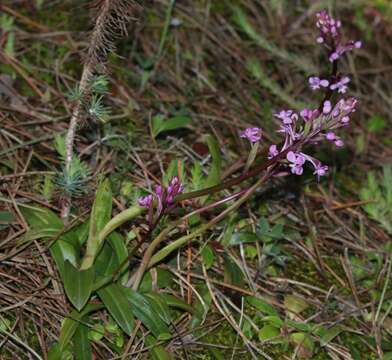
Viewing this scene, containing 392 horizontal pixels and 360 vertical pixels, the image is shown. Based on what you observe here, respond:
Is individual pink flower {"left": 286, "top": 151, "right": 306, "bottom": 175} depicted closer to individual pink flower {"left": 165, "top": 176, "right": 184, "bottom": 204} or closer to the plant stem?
individual pink flower {"left": 165, "top": 176, "right": 184, "bottom": 204}

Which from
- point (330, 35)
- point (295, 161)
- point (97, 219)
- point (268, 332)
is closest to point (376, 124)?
point (330, 35)

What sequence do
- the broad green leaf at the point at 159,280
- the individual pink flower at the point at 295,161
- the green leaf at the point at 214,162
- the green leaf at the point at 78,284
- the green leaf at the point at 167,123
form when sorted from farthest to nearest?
the green leaf at the point at 167,123, the green leaf at the point at 214,162, the broad green leaf at the point at 159,280, the green leaf at the point at 78,284, the individual pink flower at the point at 295,161

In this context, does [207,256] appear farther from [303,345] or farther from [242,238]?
[303,345]

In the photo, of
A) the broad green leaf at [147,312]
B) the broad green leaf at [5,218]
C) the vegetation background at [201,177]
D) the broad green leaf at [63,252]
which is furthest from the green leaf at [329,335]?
the broad green leaf at [5,218]

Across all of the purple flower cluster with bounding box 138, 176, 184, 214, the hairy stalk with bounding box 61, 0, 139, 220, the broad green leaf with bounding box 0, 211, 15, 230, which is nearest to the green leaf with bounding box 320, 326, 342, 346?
the purple flower cluster with bounding box 138, 176, 184, 214

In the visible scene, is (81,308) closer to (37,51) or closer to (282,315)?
(282,315)

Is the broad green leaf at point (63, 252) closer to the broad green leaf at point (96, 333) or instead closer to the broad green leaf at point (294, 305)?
the broad green leaf at point (96, 333)

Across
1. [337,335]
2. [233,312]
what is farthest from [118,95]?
[337,335]
